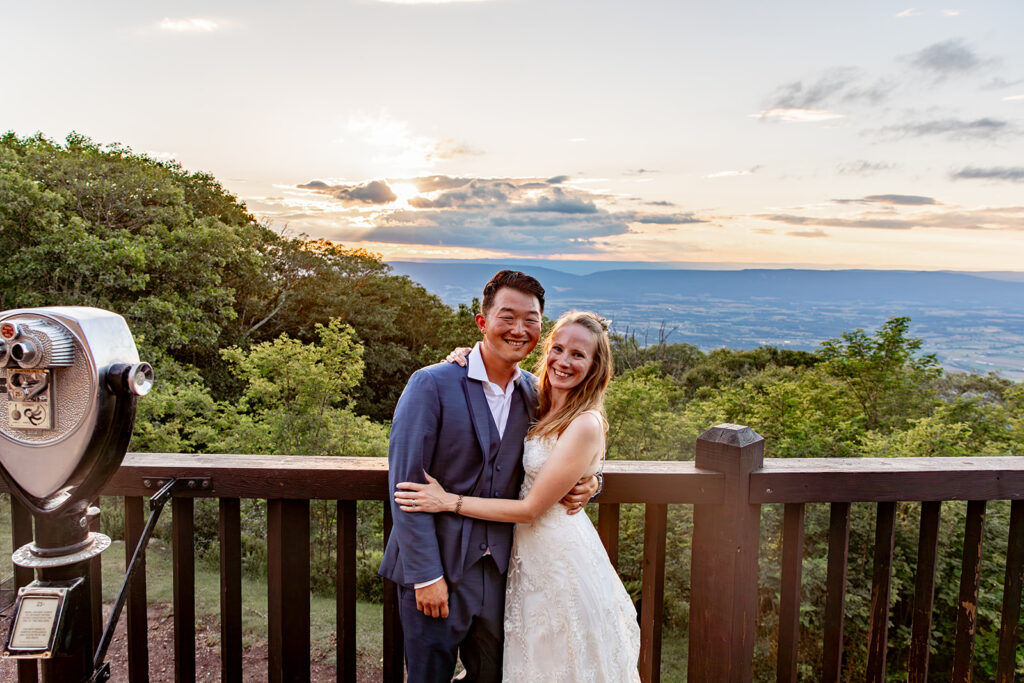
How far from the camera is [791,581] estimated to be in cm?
170

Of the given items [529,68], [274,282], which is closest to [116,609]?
[529,68]

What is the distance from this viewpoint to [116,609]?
136 centimetres

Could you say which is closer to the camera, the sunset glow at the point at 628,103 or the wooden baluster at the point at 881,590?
the wooden baluster at the point at 881,590

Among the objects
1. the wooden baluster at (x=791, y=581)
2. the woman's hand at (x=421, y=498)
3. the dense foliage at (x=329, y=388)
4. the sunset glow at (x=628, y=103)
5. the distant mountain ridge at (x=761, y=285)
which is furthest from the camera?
the distant mountain ridge at (x=761, y=285)

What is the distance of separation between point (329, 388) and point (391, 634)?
839 cm

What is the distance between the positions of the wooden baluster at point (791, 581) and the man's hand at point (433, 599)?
3.06 feet

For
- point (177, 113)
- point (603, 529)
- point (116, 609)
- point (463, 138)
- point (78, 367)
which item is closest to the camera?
point (78, 367)

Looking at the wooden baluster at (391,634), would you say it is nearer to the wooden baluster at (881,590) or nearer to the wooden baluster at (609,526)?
the wooden baluster at (609,526)

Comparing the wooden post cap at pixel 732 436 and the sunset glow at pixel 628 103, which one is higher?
the sunset glow at pixel 628 103

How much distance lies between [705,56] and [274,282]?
16710 mm

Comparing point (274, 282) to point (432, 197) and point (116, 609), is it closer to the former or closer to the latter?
point (432, 197)

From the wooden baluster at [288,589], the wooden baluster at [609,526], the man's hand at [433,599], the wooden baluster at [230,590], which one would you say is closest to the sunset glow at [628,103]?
the wooden baluster at [609,526]

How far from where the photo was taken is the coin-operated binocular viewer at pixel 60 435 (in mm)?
1167

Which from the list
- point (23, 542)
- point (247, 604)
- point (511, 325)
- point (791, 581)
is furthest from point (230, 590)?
point (247, 604)
